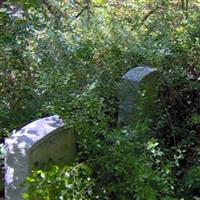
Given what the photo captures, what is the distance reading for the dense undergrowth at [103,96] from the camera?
2.49 metres

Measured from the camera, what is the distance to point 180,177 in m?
3.12

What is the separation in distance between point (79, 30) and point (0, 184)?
4.77ft

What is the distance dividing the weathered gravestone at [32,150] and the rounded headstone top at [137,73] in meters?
0.67

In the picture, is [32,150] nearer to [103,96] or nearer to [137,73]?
[103,96]

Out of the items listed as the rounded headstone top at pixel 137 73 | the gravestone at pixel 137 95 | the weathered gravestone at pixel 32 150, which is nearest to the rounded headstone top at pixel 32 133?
the weathered gravestone at pixel 32 150

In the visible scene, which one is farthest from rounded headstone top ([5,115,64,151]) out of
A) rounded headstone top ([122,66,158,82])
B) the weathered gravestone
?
rounded headstone top ([122,66,158,82])

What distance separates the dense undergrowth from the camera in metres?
2.49

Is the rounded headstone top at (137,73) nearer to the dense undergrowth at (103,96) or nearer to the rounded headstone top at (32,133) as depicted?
the dense undergrowth at (103,96)

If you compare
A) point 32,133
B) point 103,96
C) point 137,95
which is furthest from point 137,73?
point 32,133

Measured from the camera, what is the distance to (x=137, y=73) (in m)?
3.27

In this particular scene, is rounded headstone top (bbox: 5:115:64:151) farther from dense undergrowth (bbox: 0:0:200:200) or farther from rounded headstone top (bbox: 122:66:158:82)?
rounded headstone top (bbox: 122:66:158:82)

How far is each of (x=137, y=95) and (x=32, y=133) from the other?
868 mm

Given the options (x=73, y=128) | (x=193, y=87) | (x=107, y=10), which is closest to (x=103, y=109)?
(x=73, y=128)

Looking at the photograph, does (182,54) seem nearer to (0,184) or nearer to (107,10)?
(107,10)
